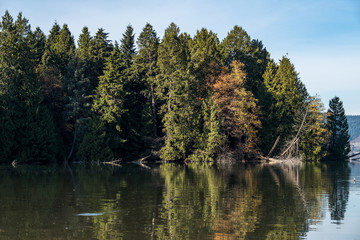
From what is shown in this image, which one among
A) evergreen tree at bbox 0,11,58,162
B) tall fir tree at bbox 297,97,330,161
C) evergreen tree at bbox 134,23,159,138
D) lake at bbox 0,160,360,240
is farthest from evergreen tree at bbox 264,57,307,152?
lake at bbox 0,160,360,240

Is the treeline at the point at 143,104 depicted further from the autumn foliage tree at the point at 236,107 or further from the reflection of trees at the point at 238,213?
the reflection of trees at the point at 238,213

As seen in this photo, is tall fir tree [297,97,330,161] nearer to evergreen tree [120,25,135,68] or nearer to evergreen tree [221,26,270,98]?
evergreen tree [221,26,270,98]

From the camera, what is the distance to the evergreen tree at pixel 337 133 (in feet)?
286

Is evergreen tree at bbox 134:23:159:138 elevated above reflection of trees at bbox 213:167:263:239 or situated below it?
above

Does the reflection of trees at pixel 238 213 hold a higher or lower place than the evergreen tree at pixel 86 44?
lower

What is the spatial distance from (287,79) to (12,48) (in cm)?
4638

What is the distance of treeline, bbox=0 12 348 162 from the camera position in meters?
59.0

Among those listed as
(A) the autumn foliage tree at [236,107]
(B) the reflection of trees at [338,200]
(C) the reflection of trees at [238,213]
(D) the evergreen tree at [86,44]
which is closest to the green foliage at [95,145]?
(D) the evergreen tree at [86,44]

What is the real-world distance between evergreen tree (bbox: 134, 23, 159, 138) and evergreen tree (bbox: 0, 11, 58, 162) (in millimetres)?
17116

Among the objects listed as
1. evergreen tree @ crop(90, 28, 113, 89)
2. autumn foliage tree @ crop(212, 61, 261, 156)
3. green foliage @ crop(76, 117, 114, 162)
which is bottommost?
green foliage @ crop(76, 117, 114, 162)

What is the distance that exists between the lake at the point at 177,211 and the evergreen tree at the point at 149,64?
3819 cm

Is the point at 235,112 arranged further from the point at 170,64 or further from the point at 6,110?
the point at 6,110

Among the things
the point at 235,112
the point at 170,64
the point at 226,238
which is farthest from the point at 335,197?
the point at 170,64

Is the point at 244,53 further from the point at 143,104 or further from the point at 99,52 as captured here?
the point at 99,52
